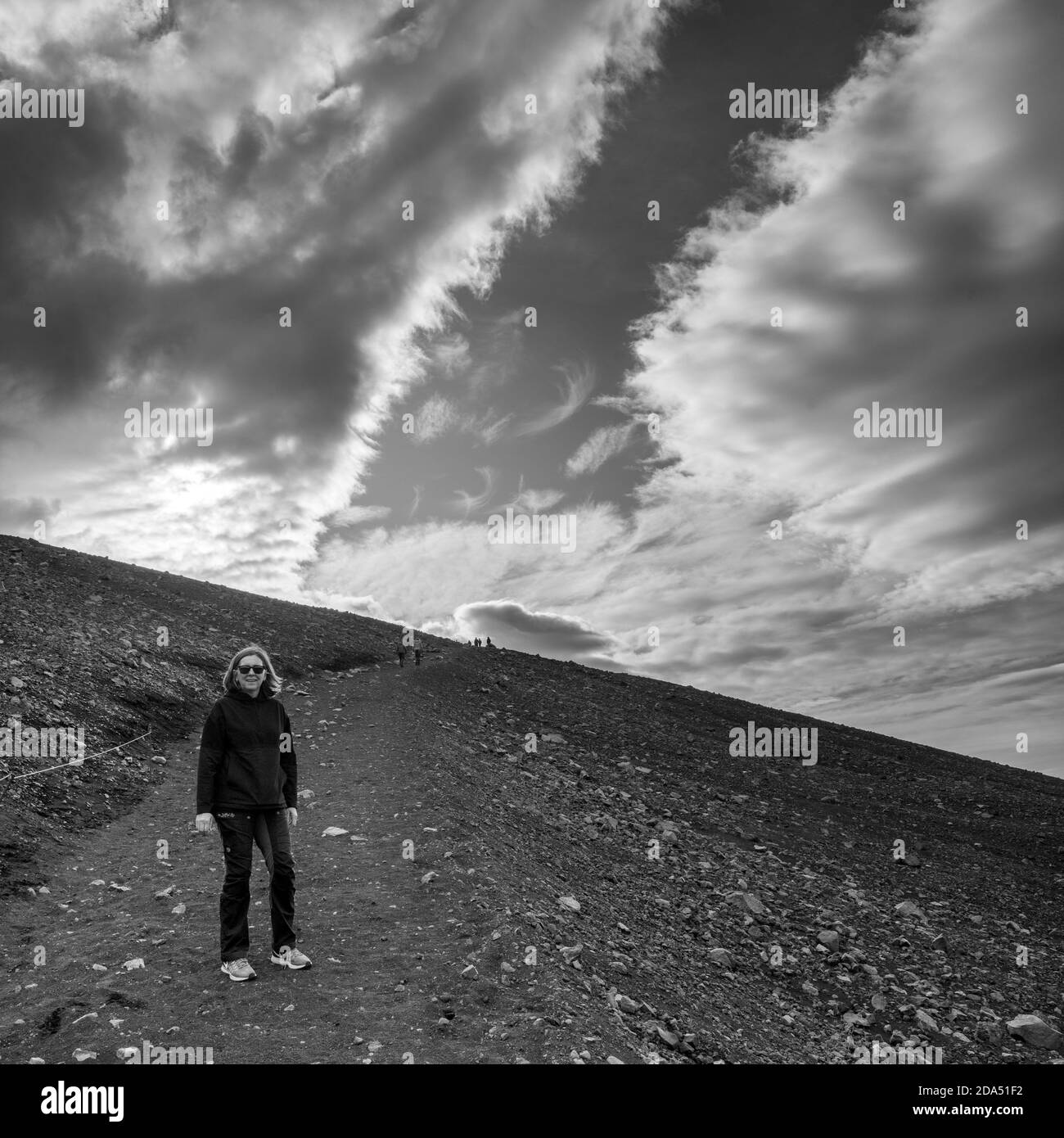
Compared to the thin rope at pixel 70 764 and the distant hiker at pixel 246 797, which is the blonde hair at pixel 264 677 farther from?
the thin rope at pixel 70 764

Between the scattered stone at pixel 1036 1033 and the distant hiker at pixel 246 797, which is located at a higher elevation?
the distant hiker at pixel 246 797

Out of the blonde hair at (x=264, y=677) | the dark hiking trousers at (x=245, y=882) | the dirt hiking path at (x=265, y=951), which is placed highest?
the blonde hair at (x=264, y=677)

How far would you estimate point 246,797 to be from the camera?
8.09 meters

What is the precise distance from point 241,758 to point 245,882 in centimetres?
131

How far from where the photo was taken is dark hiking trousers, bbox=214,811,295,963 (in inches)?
313

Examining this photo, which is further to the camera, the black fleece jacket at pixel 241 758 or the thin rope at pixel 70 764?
the thin rope at pixel 70 764

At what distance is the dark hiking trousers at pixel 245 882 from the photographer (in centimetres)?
795

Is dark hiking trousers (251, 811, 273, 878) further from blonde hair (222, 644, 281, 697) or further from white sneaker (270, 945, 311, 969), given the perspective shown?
blonde hair (222, 644, 281, 697)

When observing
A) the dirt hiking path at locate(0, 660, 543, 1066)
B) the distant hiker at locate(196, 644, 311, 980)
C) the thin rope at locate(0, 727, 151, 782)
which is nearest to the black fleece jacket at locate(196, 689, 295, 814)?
the distant hiker at locate(196, 644, 311, 980)

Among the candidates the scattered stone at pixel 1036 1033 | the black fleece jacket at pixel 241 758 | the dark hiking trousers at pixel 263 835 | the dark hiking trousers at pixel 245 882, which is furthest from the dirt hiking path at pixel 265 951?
the scattered stone at pixel 1036 1033

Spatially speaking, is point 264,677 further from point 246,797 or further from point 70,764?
point 70,764

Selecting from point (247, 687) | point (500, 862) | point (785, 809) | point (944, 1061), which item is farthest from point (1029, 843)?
point (247, 687)

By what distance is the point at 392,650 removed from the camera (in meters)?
43.3

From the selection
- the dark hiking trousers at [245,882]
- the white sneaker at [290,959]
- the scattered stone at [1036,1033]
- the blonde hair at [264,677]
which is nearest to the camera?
the dark hiking trousers at [245,882]
